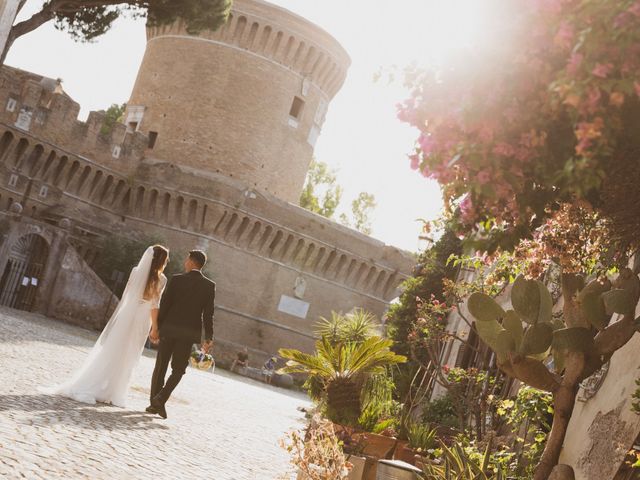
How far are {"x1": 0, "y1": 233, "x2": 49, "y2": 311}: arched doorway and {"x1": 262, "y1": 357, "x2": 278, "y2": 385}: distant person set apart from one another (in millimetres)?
7142

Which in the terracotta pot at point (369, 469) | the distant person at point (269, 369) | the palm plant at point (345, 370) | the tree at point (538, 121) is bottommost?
the distant person at point (269, 369)

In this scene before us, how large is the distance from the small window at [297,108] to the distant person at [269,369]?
993cm

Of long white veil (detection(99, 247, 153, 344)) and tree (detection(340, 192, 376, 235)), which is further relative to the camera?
tree (detection(340, 192, 376, 235))

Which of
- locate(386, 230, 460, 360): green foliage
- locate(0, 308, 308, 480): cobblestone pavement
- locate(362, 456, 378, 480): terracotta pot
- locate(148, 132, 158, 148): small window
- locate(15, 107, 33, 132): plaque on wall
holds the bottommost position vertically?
locate(0, 308, 308, 480): cobblestone pavement

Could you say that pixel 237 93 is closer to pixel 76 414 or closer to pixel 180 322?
pixel 180 322

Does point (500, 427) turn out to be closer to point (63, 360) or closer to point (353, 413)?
point (353, 413)

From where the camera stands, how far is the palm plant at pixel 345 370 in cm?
743

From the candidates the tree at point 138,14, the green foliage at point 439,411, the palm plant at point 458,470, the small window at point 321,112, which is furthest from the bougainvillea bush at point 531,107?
the small window at point 321,112

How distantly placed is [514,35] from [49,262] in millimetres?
22320

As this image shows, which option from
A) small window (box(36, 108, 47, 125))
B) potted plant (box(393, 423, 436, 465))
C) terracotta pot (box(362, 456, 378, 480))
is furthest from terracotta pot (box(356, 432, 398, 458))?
small window (box(36, 108, 47, 125))

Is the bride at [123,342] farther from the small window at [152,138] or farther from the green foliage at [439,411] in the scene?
the small window at [152,138]

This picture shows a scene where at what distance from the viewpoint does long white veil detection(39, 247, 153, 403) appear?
7047 millimetres

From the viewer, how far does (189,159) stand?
31016 mm

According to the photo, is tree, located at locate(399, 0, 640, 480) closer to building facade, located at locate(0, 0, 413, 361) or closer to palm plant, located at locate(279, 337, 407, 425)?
palm plant, located at locate(279, 337, 407, 425)
